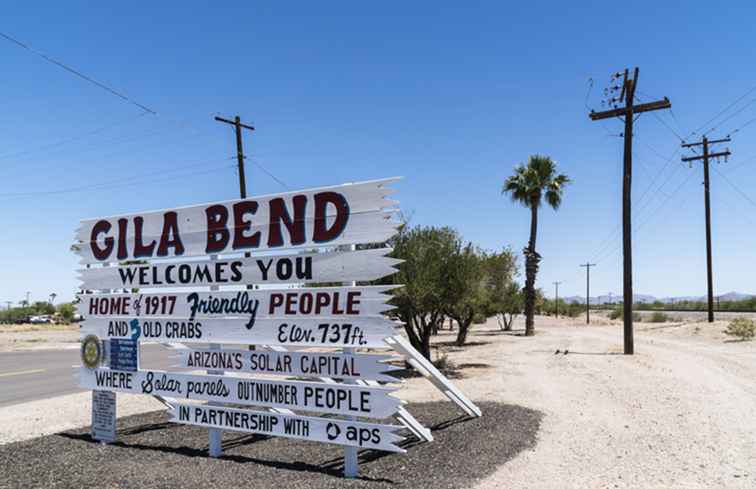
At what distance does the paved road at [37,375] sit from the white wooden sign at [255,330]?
61.1 inches

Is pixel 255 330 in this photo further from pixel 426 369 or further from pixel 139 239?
pixel 139 239

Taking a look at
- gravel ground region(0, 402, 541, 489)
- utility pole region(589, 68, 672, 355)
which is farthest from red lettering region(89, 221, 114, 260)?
utility pole region(589, 68, 672, 355)

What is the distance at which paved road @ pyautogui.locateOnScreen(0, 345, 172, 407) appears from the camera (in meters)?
14.3

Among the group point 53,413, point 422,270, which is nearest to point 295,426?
point 53,413

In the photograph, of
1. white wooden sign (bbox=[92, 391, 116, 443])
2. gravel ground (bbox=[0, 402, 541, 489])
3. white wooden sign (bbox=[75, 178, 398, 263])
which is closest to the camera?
gravel ground (bbox=[0, 402, 541, 489])

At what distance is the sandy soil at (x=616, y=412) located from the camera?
20.9 feet

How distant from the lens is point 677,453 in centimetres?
720

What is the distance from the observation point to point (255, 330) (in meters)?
7.02

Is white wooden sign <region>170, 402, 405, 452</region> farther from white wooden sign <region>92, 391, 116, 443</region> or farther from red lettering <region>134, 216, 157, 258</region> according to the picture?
red lettering <region>134, 216, 157, 258</region>

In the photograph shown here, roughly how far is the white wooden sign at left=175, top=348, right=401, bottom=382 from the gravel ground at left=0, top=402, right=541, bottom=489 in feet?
3.56

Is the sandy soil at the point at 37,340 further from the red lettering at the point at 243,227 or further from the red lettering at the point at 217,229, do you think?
the red lettering at the point at 243,227

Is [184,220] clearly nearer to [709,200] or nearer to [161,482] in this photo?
[161,482]

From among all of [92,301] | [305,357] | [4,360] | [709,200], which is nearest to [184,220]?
Result: [92,301]

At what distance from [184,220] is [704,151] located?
34.0 m
